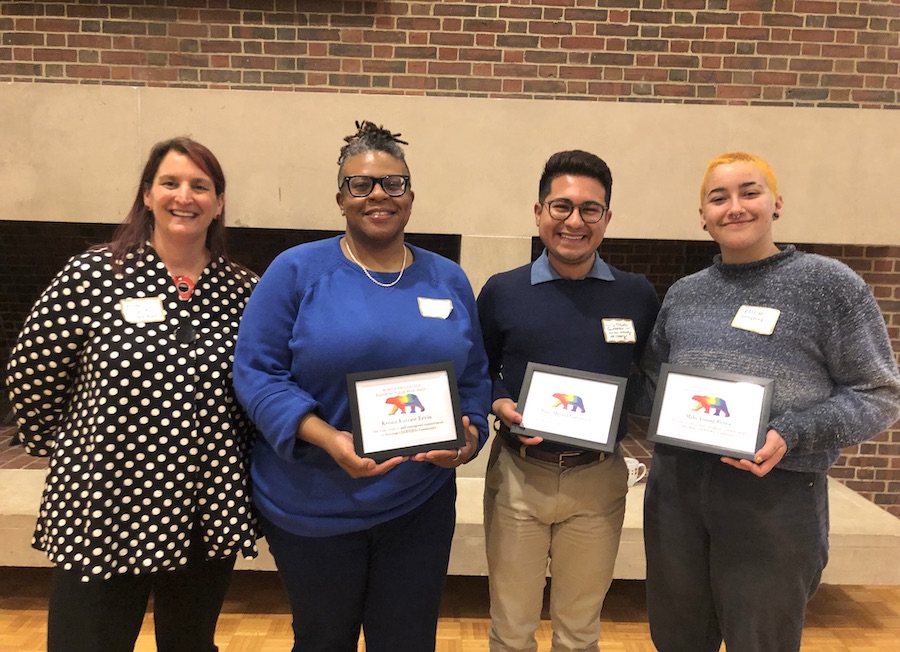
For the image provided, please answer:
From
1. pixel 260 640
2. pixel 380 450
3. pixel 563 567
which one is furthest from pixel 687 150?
pixel 260 640

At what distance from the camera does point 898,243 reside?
343 centimetres

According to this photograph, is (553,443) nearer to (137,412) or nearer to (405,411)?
(405,411)

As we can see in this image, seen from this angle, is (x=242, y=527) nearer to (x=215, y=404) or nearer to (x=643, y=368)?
(x=215, y=404)

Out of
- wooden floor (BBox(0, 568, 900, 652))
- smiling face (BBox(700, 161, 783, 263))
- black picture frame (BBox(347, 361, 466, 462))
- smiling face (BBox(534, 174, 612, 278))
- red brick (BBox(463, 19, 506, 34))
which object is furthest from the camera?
red brick (BBox(463, 19, 506, 34))

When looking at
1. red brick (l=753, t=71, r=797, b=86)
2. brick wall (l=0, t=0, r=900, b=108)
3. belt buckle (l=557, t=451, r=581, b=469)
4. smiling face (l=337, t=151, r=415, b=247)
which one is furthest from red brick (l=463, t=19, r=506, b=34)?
belt buckle (l=557, t=451, r=581, b=469)

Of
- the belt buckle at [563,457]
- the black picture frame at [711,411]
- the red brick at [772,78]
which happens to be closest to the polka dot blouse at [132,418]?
the belt buckle at [563,457]

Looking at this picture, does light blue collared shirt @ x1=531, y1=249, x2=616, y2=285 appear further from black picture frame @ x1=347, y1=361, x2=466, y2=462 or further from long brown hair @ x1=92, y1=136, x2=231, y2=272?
long brown hair @ x1=92, y1=136, x2=231, y2=272

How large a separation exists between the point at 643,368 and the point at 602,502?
0.45m

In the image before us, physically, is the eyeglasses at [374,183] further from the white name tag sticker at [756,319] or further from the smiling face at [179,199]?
the white name tag sticker at [756,319]

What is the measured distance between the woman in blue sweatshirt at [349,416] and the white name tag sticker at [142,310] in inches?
9.5

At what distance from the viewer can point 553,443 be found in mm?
1756

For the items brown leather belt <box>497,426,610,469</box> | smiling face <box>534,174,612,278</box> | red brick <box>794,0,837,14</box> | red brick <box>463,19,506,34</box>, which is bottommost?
brown leather belt <box>497,426,610,469</box>

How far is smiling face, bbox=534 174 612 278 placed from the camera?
5.56 feet

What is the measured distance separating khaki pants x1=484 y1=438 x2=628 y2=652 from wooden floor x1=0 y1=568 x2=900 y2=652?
A: 90 cm
